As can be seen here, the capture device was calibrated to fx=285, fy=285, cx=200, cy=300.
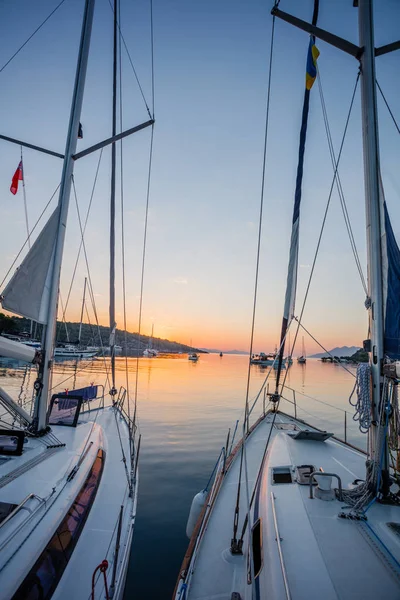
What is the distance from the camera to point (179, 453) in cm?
1262

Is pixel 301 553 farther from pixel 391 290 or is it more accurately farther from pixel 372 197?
pixel 372 197

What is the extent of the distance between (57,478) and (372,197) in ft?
24.2

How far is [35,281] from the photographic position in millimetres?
6559

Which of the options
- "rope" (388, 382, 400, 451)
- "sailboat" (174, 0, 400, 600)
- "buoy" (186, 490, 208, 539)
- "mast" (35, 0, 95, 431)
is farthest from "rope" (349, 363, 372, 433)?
"mast" (35, 0, 95, 431)

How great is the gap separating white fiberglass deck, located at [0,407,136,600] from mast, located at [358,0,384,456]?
443 cm

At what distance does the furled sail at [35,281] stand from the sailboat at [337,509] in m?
5.19

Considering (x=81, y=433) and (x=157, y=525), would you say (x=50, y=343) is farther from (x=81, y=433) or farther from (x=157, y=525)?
(x=157, y=525)

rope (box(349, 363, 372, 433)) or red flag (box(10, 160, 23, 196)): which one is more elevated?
red flag (box(10, 160, 23, 196))

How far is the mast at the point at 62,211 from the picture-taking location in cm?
690

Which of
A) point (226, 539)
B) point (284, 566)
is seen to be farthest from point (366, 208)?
point (226, 539)

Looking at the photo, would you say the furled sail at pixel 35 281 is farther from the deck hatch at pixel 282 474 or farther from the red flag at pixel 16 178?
the deck hatch at pixel 282 474

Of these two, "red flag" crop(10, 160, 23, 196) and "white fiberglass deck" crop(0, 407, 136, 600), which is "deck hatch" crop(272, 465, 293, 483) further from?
"red flag" crop(10, 160, 23, 196)

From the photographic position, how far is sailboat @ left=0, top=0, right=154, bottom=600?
330 cm

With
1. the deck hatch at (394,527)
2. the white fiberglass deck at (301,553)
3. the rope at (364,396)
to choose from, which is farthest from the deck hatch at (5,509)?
the rope at (364,396)
